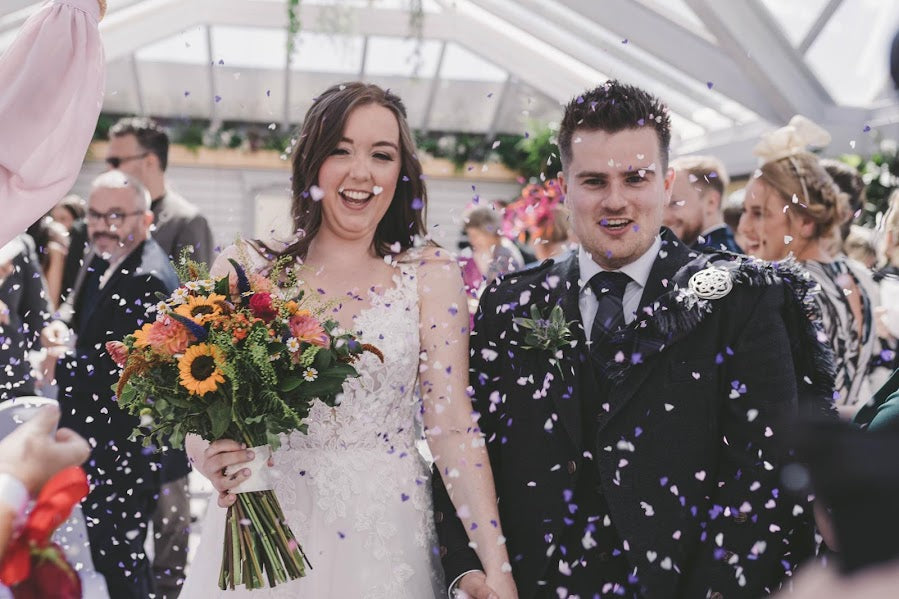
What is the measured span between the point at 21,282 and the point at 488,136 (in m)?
13.9

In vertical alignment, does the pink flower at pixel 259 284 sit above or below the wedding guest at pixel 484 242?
below

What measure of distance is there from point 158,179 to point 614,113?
3815 mm

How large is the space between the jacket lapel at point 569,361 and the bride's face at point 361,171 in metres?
0.58

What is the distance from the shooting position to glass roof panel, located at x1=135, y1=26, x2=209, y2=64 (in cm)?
1510

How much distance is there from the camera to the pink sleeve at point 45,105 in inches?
99.0

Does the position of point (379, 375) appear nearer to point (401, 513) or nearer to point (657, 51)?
point (401, 513)

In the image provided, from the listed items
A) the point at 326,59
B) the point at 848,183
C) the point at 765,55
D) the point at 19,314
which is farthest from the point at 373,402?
the point at 326,59

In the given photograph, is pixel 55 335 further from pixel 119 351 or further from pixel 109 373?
pixel 119 351

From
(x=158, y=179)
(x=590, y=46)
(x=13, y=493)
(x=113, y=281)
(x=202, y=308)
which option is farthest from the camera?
(x=590, y=46)

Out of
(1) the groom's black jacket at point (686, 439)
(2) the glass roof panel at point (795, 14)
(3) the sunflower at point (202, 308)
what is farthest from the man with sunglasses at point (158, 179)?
(2) the glass roof panel at point (795, 14)

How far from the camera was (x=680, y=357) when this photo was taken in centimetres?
246

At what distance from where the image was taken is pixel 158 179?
572 cm

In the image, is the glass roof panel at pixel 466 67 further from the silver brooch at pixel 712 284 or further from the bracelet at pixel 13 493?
the bracelet at pixel 13 493

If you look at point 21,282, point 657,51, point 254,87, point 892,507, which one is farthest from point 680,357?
point 254,87
